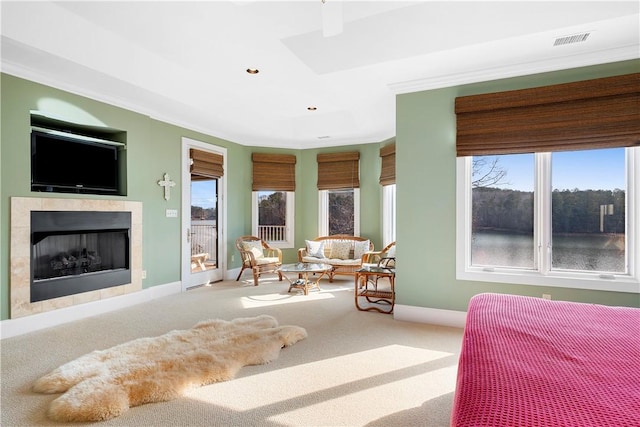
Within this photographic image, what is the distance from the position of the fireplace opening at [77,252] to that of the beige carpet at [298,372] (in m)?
0.46

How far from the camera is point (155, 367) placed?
8.09ft

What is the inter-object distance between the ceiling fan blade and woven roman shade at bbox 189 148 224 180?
4182 millimetres

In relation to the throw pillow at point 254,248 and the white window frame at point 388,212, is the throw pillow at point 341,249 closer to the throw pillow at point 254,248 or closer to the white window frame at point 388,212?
the white window frame at point 388,212

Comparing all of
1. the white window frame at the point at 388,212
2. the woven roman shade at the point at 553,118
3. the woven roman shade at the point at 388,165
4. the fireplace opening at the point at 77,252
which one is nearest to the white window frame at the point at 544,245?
the woven roman shade at the point at 553,118

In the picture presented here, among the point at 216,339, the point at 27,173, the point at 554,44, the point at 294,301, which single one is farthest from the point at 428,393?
the point at 27,173

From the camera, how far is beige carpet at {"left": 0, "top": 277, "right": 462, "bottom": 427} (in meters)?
2.01

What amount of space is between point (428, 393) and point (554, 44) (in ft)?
10.3

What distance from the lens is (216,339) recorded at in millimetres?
3080

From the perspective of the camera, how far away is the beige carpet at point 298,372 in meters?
2.01

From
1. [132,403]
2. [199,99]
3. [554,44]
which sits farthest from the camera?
[199,99]

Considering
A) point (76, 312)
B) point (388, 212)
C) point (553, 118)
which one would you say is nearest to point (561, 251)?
point (553, 118)

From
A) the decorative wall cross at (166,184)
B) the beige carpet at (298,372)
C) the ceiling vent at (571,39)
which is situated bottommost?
the beige carpet at (298,372)

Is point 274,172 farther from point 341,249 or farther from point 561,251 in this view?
point 561,251

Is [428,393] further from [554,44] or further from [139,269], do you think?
[139,269]
